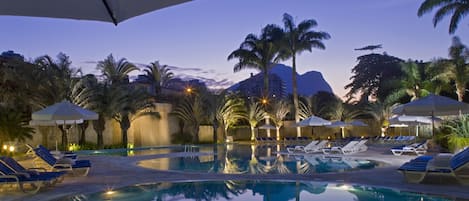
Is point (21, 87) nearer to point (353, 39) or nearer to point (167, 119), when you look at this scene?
point (167, 119)

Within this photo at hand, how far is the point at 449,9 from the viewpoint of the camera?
65.8 ft

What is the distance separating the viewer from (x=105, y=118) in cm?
2556

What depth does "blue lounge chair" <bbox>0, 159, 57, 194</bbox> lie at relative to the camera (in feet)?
29.0

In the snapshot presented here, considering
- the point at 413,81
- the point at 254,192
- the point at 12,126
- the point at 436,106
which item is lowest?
the point at 254,192

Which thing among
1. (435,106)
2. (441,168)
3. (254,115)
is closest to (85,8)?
(441,168)

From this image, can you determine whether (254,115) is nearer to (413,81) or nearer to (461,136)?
(413,81)

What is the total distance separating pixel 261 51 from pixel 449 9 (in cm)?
1572

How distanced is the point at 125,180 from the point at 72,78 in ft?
47.8

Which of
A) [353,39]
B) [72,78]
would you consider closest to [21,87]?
[72,78]

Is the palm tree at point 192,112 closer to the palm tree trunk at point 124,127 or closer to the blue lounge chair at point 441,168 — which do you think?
the palm tree trunk at point 124,127

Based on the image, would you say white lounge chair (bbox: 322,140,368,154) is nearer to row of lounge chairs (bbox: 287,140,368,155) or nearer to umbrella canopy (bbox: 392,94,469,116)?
row of lounge chairs (bbox: 287,140,368,155)

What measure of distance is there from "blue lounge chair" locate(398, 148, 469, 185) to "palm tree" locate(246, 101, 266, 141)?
22984 mm

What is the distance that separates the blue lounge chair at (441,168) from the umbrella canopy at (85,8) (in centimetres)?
778

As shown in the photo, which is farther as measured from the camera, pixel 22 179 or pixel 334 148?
pixel 334 148
